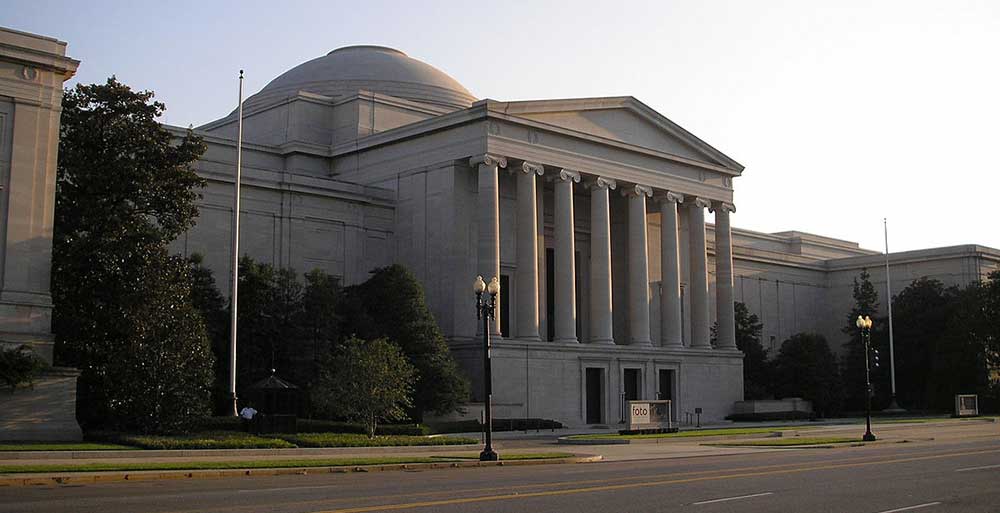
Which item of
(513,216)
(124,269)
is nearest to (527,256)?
(513,216)

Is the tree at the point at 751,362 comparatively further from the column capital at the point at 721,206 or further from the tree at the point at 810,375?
the column capital at the point at 721,206

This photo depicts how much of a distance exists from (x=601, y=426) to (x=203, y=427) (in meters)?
30.8

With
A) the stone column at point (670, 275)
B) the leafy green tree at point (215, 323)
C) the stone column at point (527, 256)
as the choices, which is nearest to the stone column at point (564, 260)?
the stone column at point (527, 256)

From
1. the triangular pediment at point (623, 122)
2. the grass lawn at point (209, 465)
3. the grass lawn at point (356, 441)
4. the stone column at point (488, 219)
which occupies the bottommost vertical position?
the grass lawn at point (209, 465)

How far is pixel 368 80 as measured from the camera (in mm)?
81438

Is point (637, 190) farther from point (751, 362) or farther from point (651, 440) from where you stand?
point (651, 440)

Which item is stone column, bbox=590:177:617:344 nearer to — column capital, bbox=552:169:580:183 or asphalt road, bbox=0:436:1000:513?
column capital, bbox=552:169:580:183

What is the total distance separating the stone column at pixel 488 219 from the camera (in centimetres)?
6506

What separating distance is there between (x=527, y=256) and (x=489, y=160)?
6091 millimetres

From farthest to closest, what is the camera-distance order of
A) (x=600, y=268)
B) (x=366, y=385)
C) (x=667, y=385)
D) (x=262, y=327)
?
(x=667, y=385) < (x=600, y=268) < (x=262, y=327) < (x=366, y=385)

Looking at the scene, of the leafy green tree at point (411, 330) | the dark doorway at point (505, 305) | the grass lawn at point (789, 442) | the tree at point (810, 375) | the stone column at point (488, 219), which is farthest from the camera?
the tree at point (810, 375)

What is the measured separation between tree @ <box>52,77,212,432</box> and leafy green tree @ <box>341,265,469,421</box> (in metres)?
10.8

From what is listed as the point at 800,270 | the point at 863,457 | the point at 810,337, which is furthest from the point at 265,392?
the point at 800,270

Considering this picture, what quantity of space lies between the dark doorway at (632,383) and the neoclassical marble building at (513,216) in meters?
0.15
